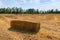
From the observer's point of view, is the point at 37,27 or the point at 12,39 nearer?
the point at 12,39

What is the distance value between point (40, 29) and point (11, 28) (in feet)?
9.73

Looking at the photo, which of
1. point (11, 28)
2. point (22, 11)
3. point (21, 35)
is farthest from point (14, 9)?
point (21, 35)

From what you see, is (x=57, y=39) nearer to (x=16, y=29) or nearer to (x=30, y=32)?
(x=30, y=32)

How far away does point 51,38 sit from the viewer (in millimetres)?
15250

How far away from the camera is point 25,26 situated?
18078mm

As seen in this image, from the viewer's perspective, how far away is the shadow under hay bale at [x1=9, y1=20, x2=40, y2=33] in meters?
17.5

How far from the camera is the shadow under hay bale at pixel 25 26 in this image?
17.5 metres

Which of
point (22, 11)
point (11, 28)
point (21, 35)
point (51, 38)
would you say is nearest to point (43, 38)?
point (51, 38)

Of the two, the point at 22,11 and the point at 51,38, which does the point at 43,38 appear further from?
the point at 22,11

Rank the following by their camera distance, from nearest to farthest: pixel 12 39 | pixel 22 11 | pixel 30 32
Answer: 1. pixel 12 39
2. pixel 30 32
3. pixel 22 11

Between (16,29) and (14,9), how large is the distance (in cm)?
1882

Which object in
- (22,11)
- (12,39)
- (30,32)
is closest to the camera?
(12,39)

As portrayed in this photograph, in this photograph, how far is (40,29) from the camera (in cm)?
1755

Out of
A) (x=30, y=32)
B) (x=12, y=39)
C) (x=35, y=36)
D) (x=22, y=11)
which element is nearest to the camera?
(x=12, y=39)
